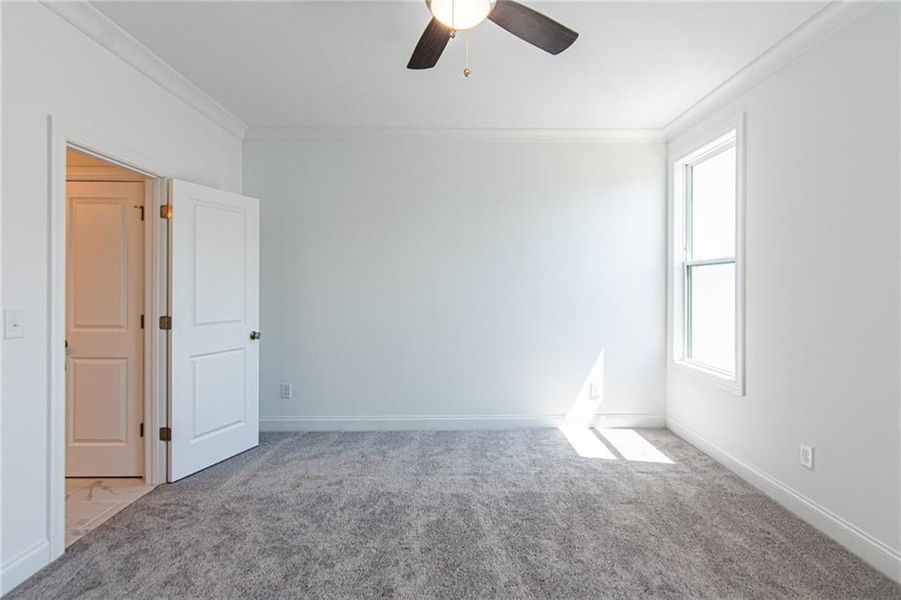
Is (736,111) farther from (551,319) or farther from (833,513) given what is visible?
(833,513)

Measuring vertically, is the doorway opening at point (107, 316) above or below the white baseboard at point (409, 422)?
above

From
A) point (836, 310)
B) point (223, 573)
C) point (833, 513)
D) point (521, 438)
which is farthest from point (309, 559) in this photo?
point (836, 310)

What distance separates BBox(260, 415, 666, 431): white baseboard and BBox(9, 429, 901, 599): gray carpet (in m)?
0.71

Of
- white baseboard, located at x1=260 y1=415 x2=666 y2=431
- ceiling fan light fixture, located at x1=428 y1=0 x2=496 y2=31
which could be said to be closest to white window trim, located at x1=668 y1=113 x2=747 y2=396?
white baseboard, located at x1=260 y1=415 x2=666 y2=431

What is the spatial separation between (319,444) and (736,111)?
13.0 feet

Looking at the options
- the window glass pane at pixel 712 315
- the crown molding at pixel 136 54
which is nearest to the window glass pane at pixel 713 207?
the window glass pane at pixel 712 315

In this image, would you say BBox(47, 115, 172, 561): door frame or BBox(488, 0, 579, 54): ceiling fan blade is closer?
BBox(488, 0, 579, 54): ceiling fan blade

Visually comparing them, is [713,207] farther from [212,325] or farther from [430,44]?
[212,325]

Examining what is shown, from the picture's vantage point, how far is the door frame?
216cm

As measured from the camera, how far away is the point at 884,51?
210cm

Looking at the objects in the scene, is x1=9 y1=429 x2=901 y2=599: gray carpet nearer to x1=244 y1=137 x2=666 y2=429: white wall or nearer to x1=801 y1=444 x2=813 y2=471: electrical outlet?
x1=801 y1=444 x2=813 y2=471: electrical outlet

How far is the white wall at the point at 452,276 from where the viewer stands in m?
4.12

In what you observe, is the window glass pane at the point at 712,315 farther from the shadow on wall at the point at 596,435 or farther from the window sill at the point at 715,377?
the shadow on wall at the point at 596,435

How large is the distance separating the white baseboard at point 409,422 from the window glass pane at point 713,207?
170 cm
